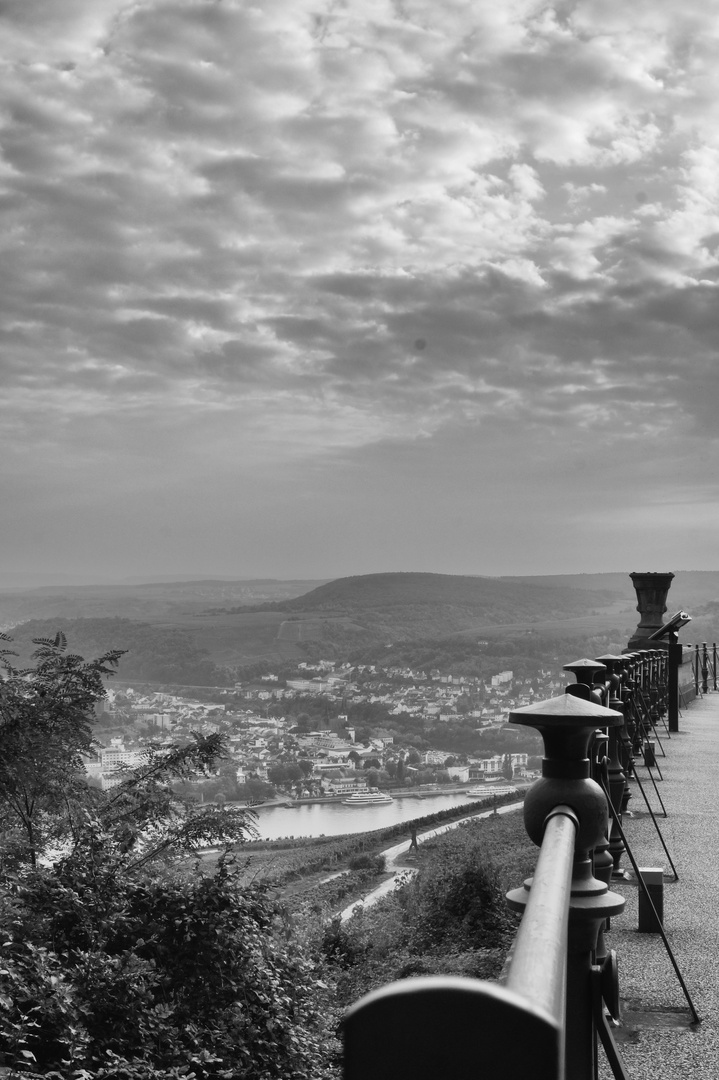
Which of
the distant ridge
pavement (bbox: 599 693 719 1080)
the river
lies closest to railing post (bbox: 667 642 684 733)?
pavement (bbox: 599 693 719 1080)

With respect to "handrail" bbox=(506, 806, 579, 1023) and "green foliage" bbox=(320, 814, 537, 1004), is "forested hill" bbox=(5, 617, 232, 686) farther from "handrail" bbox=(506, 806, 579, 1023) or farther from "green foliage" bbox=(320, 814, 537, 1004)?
"handrail" bbox=(506, 806, 579, 1023)

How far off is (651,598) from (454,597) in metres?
102

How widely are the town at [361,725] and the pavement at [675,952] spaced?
96.5 ft

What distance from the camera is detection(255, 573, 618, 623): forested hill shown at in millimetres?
99438

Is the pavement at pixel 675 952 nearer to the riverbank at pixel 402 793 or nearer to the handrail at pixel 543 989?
the handrail at pixel 543 989

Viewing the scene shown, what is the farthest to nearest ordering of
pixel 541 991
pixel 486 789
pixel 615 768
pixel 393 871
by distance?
pixel 486 789 < pixel 393 871 < pixel 615 768 < pixel 541 991

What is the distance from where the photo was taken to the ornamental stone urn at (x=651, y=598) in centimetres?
1326

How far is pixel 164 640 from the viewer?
271ft

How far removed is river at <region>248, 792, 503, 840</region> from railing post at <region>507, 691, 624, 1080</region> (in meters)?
38.4

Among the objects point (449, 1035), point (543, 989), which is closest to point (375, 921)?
point (543, 989)

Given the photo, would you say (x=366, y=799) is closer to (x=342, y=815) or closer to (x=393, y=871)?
(x=342, y=815)

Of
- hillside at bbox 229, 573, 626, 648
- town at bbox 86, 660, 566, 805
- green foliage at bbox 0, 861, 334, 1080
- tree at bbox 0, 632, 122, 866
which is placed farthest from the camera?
hillside at bbox 229, 573, 626, 648

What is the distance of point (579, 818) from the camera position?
2.07m

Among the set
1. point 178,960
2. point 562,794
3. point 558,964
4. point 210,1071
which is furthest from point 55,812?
point 558,964
